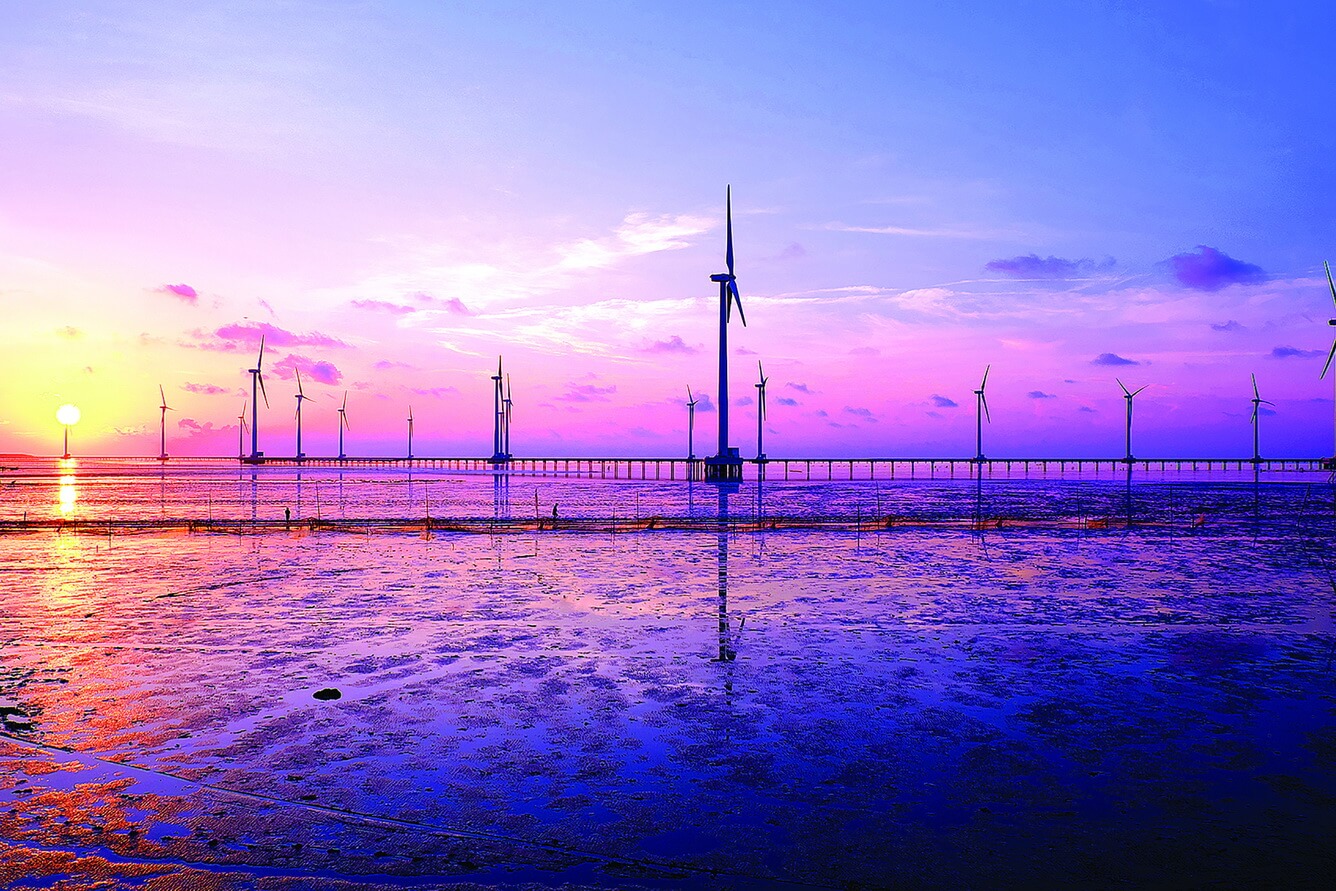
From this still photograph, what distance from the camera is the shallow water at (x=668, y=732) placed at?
20.8 ft

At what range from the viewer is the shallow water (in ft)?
20.8

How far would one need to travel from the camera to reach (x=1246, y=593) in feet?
62.3

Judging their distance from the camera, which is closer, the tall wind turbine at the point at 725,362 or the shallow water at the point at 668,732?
the shallow water at the point at 668,732

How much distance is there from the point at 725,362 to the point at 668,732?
351 ft

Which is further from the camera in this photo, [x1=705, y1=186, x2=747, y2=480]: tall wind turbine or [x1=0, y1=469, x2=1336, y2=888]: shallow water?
[x1=705, y1=186, x2=747, y2=480]: tall wind turbine

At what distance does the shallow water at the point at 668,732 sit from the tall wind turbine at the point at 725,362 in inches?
3717

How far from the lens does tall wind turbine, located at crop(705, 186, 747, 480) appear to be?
11144 centimetres

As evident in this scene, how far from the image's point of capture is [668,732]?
9.28 metres

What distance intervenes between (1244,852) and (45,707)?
11714 millimetres

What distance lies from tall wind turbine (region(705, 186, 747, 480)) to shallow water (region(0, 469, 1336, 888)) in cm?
9440

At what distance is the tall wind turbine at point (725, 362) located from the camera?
111438 mm

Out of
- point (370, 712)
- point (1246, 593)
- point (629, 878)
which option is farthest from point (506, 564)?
point (629, 878)

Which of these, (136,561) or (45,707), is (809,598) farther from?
(136,561)

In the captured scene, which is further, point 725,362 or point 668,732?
point 725,362
